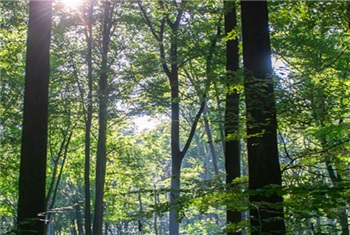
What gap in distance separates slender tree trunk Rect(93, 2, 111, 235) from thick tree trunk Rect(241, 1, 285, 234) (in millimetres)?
11224

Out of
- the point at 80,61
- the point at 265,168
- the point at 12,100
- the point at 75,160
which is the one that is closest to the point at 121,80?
the point at 80,61

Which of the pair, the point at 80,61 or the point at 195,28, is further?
the point at 80,61

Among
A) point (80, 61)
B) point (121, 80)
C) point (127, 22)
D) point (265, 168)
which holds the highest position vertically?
point (127, 22)

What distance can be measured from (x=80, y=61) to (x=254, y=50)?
14717mm

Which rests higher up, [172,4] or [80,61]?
[172,4]

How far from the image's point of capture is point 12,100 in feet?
46.5

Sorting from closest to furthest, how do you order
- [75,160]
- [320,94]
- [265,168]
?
1. [265,168]
2. [320,94]
3. [75,160]

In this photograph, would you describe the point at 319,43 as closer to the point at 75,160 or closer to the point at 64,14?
the point at 64,14

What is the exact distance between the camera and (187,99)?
13875 millimetres

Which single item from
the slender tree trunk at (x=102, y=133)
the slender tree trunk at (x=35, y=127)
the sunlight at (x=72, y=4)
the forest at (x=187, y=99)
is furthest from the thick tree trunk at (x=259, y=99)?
the sunlight at (x=72, y=4)

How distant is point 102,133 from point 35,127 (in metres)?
12.3

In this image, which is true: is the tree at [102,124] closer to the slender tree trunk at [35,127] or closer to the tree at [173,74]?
the tree at [173,74]

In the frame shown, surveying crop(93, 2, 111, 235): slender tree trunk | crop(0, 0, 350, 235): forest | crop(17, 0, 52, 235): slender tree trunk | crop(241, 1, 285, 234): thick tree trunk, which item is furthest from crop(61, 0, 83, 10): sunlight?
crop(241, 1, 285, 234): thick tree trunk

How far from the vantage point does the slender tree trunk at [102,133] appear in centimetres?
1542
